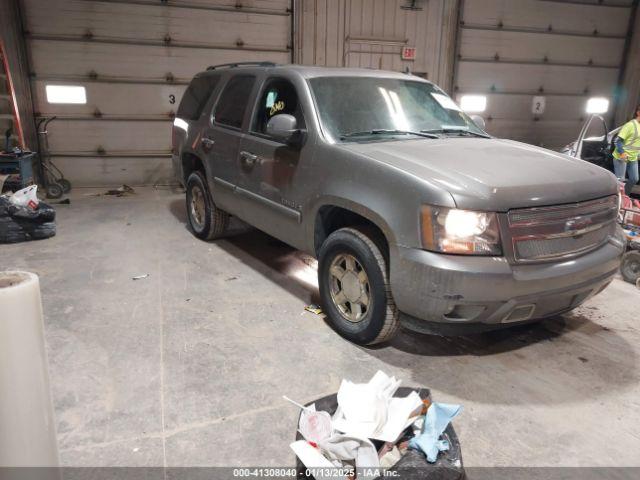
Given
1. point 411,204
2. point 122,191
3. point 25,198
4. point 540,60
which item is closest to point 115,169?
point 122,191

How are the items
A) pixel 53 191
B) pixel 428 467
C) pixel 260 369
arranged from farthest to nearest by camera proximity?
pixel 53 191 < pixel 260 369 < pixel 428 467

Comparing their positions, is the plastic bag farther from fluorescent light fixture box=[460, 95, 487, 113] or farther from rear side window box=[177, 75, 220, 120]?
fluorescent light fixture box=[460, 95, 487, 113]

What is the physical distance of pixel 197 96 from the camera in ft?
18.4

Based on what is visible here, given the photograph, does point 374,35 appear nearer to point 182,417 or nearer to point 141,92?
point 141,92

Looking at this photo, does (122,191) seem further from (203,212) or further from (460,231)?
(460,231)

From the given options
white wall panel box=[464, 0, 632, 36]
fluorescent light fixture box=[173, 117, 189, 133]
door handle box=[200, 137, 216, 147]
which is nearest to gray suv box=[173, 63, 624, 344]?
door handle box=[200, 137, 216, 147]

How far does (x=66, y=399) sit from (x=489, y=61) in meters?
11.3

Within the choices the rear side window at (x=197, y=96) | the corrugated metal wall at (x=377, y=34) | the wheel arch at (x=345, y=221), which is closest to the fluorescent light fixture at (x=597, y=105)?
the corrugated metal wall at (x=377, y=34)

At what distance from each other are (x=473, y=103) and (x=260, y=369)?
10.1m

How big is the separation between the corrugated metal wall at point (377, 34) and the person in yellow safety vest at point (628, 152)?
3961 millimetres

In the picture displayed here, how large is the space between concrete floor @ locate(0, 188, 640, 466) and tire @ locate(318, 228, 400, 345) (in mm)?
164

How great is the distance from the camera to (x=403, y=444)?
2.10m

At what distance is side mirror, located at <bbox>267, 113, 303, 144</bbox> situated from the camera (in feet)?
11.7

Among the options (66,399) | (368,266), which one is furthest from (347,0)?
(66,399)
